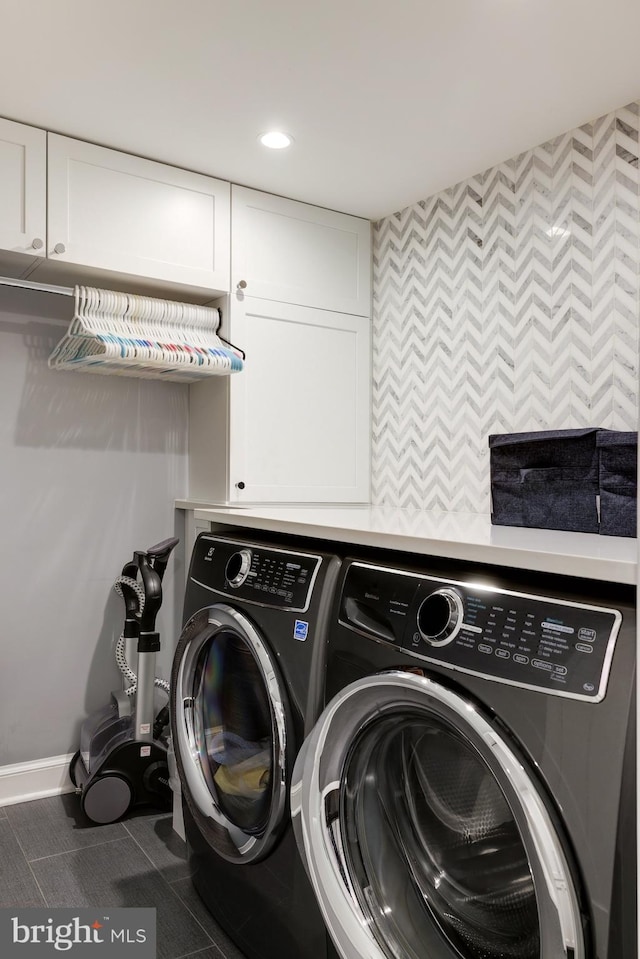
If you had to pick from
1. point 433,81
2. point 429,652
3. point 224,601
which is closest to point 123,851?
point 224,601

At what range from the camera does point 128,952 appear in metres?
1.62

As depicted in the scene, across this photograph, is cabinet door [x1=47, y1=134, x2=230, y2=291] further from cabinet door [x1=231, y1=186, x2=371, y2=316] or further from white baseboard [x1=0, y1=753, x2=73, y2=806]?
white baseboard [x1=0, y1=753, x2=73, y2=806]

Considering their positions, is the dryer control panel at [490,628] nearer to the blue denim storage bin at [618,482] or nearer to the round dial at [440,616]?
the round dial at [440,616]

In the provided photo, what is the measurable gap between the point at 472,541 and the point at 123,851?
1.66 meters

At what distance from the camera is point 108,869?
6.67ft

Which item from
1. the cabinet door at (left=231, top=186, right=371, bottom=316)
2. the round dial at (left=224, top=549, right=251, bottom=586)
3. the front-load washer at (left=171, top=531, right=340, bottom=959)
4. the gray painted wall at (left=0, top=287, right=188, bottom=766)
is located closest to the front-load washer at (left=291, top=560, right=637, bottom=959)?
the front-load washer at (left=171, top=531, right=340, bottom=959)

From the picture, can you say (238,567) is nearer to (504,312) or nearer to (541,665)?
(541,665)

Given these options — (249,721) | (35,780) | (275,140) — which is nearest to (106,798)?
(35,780)

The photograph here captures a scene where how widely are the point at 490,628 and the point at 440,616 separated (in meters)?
0.11

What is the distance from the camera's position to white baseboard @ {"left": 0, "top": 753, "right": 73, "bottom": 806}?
2543 millimetres

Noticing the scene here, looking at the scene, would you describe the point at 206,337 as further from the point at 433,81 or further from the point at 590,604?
the point at 590,604

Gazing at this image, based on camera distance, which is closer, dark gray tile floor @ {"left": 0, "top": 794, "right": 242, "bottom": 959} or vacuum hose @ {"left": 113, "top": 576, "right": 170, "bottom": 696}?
dark gray tile floor @ {"left": 0, "top": 794, "right": 242, "bottom": 959}

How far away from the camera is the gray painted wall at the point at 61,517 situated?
2607mm

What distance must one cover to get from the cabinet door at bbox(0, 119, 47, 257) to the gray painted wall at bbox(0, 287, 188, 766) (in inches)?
14.8
